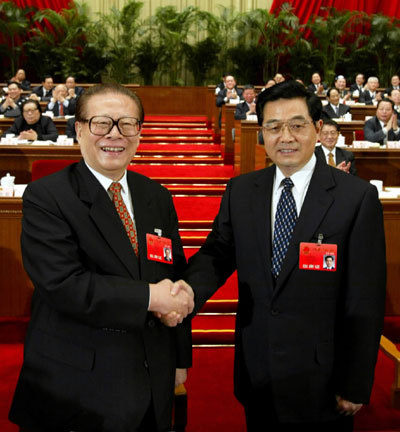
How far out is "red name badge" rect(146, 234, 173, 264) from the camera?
1557 millimetres

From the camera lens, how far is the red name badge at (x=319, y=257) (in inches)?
64.0

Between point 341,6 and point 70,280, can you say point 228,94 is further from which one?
point 70,280

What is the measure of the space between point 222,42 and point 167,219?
455 inches

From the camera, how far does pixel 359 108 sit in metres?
8.87

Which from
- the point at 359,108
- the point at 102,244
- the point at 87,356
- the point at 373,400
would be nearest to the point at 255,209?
the point at 102,244

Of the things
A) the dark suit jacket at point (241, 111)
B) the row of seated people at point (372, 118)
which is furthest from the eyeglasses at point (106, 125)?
the dark suit jacket at point (241, 111)

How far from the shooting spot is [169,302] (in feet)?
4.81

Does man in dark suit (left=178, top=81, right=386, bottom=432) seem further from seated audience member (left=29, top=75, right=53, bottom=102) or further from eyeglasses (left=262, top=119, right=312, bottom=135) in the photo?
seated audience member (left=29, top=75, right=53, bottom=102)

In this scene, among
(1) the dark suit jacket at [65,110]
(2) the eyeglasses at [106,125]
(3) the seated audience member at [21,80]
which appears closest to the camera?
(2) the eyeglasses at [106,125]

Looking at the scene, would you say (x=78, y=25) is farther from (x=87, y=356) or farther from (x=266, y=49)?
(x=87, y=356)

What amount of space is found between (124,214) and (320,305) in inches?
23.7

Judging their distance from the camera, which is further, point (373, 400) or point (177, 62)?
point (177, 62)

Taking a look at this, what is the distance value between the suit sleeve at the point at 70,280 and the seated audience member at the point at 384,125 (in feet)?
18.8

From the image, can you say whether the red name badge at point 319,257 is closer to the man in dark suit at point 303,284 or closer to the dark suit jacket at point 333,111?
the man in dark suit at point 303,284
